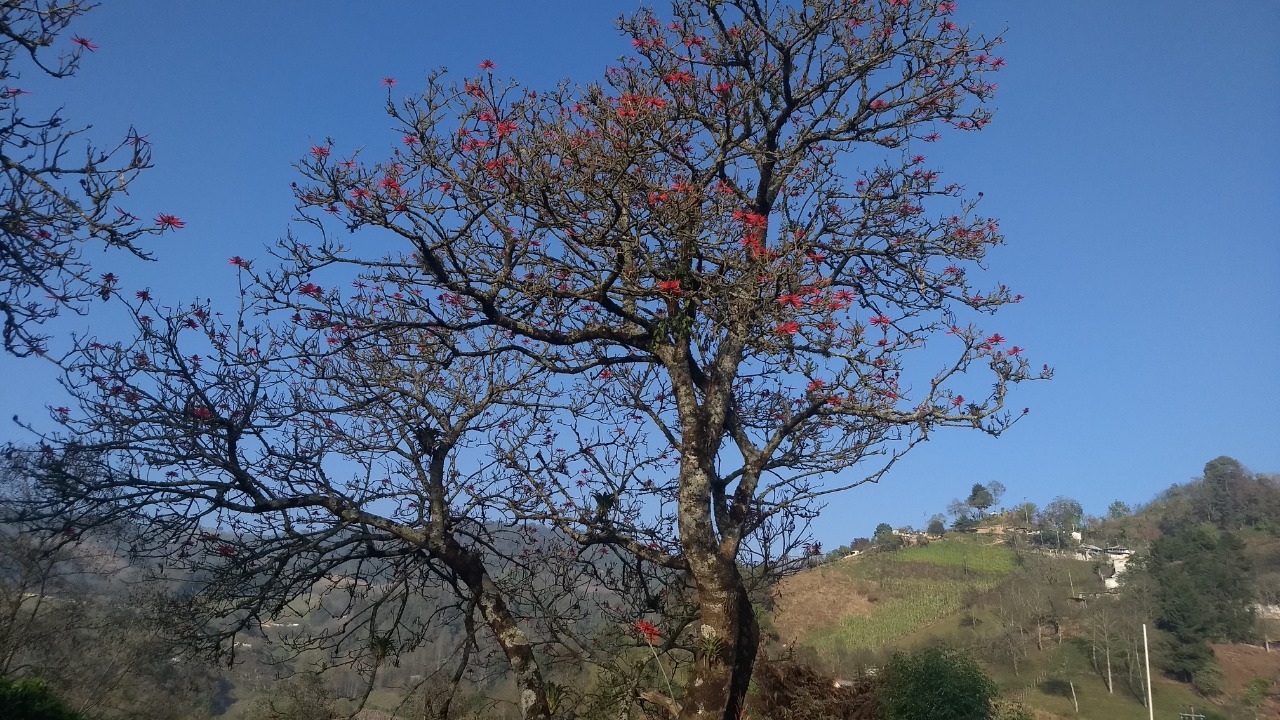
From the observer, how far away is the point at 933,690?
1387 cm

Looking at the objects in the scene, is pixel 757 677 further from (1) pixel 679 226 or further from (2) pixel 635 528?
(1) pixel 679 226

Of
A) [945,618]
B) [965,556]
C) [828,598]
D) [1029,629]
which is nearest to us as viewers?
[1029,629]

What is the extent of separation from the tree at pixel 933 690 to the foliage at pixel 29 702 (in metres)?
12.5

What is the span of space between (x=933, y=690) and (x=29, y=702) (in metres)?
13.7

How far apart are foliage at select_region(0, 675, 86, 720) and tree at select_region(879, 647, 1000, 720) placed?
12545 millimetres

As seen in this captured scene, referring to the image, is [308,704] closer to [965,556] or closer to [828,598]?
[828,598]

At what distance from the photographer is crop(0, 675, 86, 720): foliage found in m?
6.10

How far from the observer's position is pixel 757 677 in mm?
11492

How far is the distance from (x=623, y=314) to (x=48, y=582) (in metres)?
18.7

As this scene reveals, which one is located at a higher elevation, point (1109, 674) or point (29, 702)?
point (29, 702)

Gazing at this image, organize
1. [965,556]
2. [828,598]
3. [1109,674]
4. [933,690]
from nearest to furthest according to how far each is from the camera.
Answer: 1. [933,690]
2. [1109,674]
3. [828,598]
4. [965,556]

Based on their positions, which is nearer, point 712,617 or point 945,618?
point 712,617

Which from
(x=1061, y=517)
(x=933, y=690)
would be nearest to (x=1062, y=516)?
(x=1061, y=517)

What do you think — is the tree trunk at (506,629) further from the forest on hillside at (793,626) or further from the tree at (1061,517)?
the tree at (1061,517)
